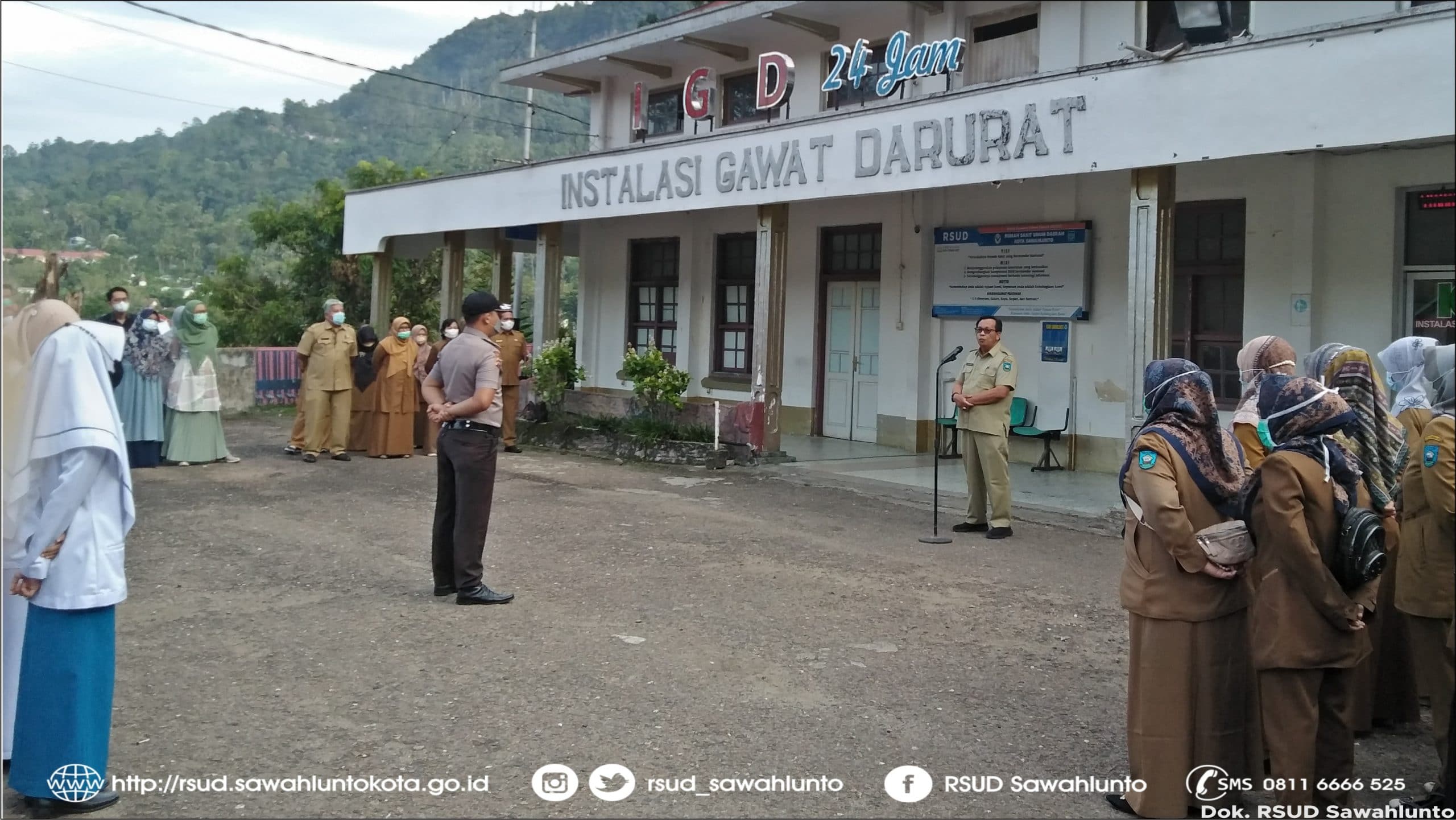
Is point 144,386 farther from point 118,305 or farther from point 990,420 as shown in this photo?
point 990,420

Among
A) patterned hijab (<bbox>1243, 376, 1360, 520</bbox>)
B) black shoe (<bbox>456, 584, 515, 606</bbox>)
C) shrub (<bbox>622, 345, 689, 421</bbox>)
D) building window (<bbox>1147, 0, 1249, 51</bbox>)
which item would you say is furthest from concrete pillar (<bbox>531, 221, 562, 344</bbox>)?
patterned hijab (<bbox>1243, 376, 1360, 520</bbox>)

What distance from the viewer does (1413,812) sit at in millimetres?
3994

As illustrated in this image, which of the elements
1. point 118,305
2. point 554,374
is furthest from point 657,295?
point 118,305

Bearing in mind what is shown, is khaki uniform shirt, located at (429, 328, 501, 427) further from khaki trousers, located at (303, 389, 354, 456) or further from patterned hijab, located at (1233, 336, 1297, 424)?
khaki trousers, located at (303, 389, 354, 456)

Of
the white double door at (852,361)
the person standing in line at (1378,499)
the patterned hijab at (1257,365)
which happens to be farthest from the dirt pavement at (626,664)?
the white double door at (852,361)

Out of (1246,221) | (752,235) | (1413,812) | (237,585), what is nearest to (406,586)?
(237,585)

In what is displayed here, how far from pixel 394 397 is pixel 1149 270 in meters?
8.48

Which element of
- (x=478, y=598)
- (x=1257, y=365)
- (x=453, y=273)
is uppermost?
(x=453, y=273)

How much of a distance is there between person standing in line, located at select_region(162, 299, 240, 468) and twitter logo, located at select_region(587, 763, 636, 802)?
9.85 m

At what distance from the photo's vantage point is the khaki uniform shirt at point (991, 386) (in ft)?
29.9

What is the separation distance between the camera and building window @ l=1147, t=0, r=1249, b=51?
1048cm

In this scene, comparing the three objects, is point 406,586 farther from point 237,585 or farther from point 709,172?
point 709,172

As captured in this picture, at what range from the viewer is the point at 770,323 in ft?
43.0

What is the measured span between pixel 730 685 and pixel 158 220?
14326mm
